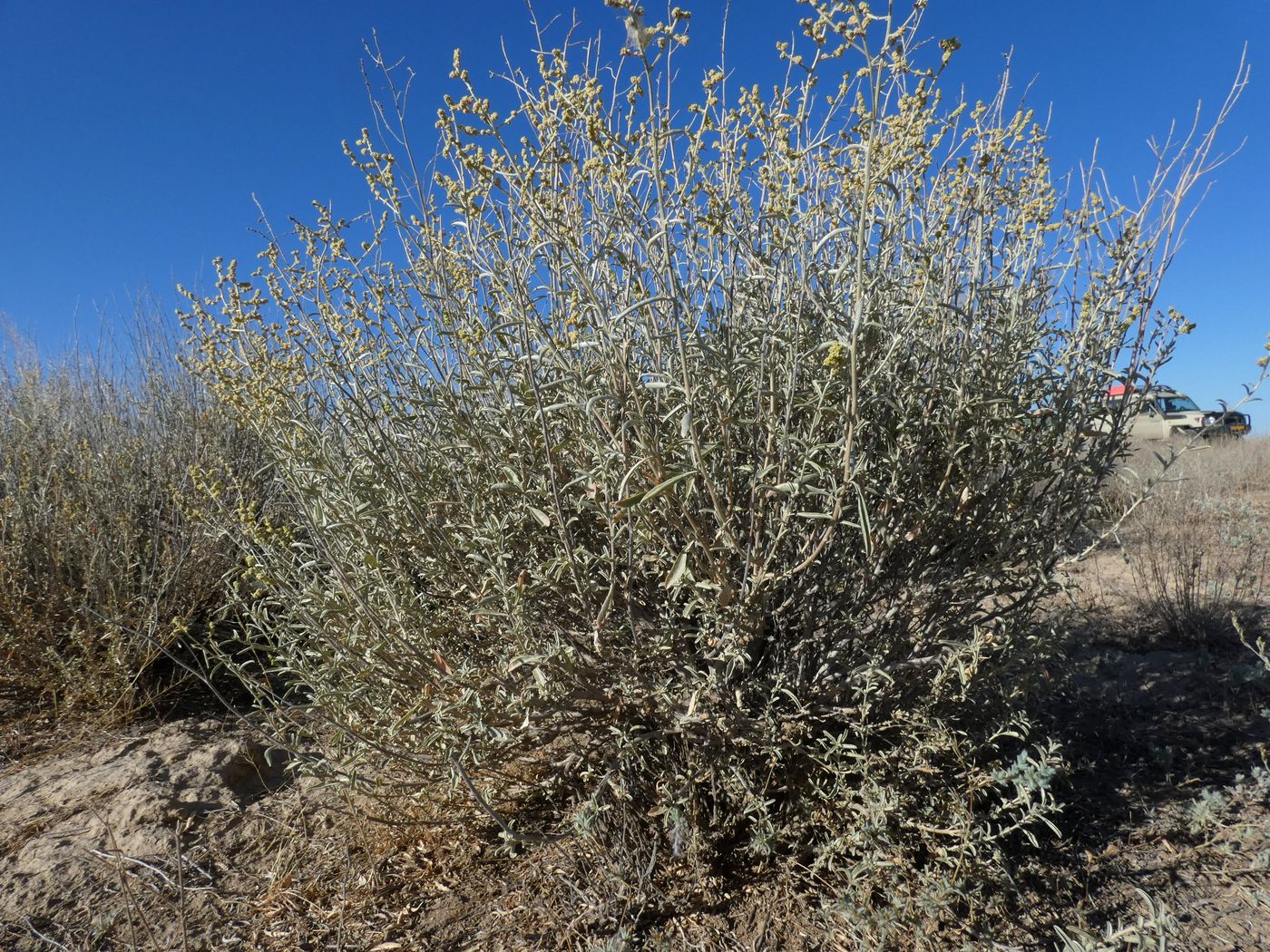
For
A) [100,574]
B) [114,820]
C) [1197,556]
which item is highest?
[100,574]

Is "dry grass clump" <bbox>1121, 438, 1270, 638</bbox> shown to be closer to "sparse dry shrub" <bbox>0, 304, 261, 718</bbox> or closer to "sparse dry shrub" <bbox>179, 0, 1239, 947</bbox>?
"sparse dry shrub" <bbox>179, 0, 1239, 947</bbox>

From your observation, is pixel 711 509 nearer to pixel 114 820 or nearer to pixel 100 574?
pixel 114 820

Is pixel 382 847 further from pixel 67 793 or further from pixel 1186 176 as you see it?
pixel 1186 176

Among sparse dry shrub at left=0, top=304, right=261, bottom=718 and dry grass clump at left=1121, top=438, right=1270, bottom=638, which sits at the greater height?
sparse dry shrub at left=0, top=304, right=261, bottom=718

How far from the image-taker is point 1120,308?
6.97ft

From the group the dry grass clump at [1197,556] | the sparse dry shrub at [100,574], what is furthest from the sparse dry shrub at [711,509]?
the sparse dry shrub at [100,574]

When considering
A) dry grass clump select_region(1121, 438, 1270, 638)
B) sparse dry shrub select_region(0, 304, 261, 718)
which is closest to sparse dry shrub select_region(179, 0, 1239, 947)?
dry grass clump select_region(1121, 438, 1270, 638)

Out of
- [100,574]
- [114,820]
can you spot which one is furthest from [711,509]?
[100,574]

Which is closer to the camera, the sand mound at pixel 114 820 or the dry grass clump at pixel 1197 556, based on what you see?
the sand mound at pixel 114 820

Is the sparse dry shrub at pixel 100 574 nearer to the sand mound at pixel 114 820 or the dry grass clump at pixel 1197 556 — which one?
the sand mound at pixel 114 820

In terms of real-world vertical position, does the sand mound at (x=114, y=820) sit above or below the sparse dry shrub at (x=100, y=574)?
below

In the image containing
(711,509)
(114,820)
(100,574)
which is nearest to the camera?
(711,509)

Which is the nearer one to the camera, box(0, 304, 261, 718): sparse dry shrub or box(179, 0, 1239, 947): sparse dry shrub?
box(179, 0, 1239, 947): sparse dry shrub

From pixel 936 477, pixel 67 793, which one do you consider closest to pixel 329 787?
pixel 67 793
